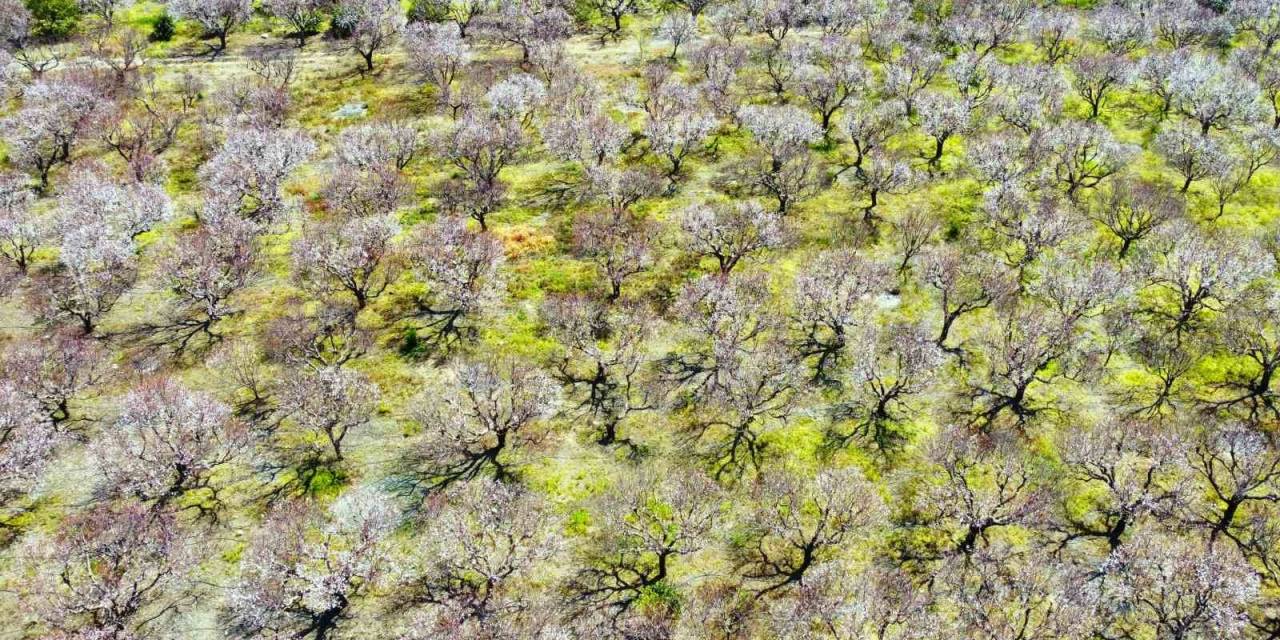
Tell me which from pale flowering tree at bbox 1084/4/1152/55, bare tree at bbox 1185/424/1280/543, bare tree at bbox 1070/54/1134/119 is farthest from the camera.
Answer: pale flowering tree at bbox 1084/4/1152/55

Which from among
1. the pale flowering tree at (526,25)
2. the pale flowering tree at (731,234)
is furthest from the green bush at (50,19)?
the pale flowering tree at (731,234)

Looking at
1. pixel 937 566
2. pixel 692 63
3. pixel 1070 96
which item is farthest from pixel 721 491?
pixel 1070 96

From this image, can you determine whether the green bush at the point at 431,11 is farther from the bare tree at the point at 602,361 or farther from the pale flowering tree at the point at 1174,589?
the pale flowering tree at the point at 1174,589

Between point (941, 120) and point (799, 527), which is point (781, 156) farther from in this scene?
point (799, 527)

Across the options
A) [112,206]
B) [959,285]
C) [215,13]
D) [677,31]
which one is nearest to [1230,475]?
[959,285]

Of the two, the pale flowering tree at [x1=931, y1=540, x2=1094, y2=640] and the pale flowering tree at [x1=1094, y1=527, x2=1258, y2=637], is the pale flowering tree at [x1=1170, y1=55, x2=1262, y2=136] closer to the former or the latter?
the pale flowering tree at [x1=1094, y1=527, x2=1258, y2=637]

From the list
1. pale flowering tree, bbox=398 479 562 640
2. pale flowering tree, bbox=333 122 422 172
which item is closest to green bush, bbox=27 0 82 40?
pale flowering tree, bbox=333 122 422 172
